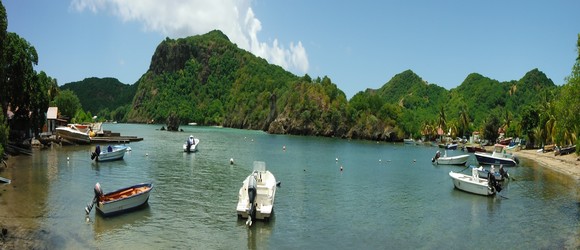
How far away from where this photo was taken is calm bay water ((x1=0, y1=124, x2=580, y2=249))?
25.8m

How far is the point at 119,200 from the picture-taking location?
29.7 meters

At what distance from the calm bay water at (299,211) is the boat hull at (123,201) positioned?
68cm

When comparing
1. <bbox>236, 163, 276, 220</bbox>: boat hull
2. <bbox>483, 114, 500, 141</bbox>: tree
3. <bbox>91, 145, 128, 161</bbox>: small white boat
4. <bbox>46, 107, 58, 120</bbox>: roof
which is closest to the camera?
<bbox>236, 163, 276, 220</bbox>: boat hull

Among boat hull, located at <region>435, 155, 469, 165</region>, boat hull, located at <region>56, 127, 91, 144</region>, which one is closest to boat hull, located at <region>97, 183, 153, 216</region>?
boat hull, located at <region>435, 155, 469, 165</region>

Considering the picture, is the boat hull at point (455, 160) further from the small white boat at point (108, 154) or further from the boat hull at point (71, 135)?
the boat hull at point (71, 135)

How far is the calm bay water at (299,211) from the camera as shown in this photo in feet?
84.6

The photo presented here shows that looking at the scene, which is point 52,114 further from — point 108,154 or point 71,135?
point 108,154

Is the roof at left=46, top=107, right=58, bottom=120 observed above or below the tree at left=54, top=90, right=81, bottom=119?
below

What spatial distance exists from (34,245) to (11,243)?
97 cm

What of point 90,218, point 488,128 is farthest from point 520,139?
point 90,218

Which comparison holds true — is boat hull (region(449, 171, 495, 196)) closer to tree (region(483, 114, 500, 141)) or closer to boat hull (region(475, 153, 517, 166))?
boat hull (region(475, 153, 517, 166))

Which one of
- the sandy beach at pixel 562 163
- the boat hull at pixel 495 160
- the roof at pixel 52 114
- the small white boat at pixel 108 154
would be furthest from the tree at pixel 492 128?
the roof at pixel 52 114

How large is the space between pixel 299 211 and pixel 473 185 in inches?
706

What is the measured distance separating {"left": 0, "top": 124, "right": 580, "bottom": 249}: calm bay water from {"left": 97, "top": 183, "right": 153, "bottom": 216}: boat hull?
683 millimetres
